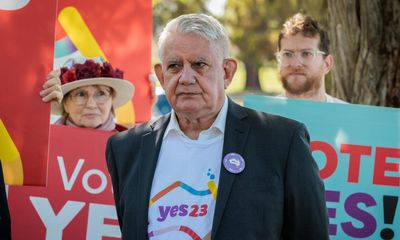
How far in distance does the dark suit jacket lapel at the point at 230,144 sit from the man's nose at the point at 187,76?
0.26 metres

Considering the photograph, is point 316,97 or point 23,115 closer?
point 23,115

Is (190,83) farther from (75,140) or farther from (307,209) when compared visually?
(75,140)

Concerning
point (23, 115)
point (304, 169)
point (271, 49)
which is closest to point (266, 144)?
point (304, 169)

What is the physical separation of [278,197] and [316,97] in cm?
225

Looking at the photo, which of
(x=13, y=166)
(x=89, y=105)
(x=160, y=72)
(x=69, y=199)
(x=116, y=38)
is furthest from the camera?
(x=116, y=38)

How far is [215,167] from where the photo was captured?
142 inches

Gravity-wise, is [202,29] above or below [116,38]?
below

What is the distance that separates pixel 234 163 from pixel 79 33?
3.11m

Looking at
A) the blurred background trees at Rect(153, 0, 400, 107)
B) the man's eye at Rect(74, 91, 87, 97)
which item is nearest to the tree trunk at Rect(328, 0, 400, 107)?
the blurred background trees at Rect(153, 0, 400, 107)

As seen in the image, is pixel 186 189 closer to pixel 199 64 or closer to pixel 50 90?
pixel 199 64

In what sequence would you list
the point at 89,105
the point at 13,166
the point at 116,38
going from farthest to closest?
the point at 116,38
the point at 89,105
the point at 13,166

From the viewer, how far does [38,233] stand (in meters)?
4.88

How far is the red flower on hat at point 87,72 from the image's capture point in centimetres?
578

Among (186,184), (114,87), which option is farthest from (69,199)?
(186,184)
